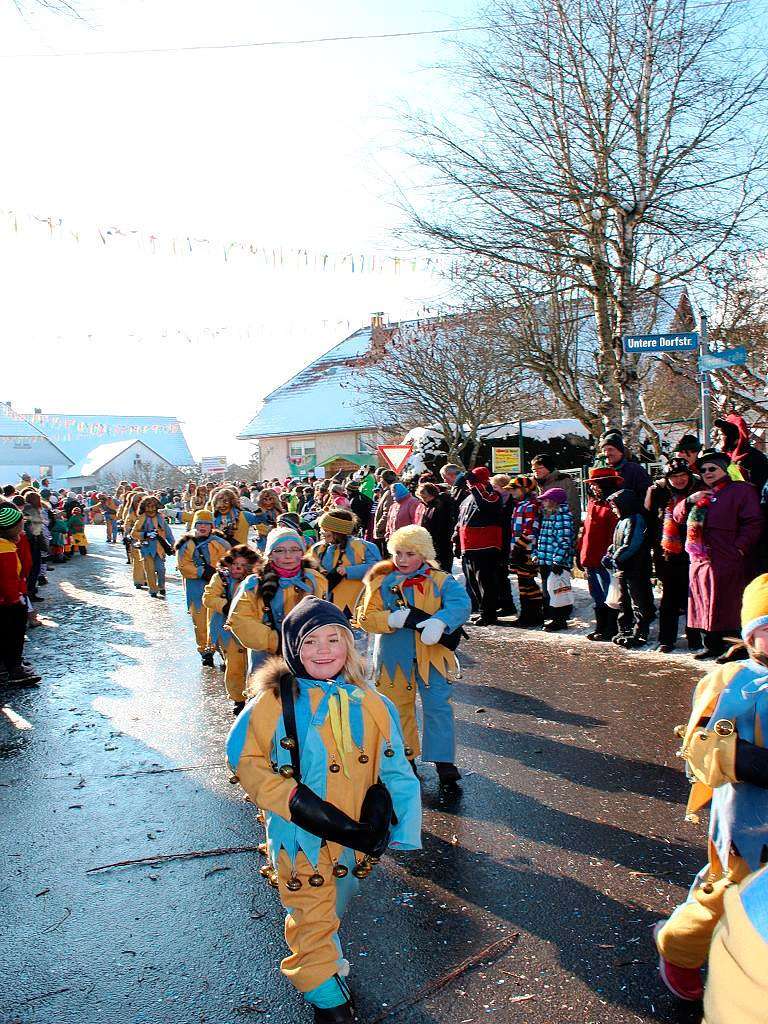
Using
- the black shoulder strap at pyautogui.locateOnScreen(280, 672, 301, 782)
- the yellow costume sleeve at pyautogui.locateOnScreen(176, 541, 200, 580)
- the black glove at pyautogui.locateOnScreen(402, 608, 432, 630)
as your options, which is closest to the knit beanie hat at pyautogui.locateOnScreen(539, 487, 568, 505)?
the yellow costume sleeve at pyautogui.locateOnScreen(176, 541, 200, 580)

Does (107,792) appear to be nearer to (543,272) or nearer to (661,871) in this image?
→ (661,871)

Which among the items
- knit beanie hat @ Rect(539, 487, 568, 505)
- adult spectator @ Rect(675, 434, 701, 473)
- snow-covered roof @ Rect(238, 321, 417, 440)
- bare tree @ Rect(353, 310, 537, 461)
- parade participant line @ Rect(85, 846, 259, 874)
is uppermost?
snow-covered roof @ Rect(238, 321, 417, 440)

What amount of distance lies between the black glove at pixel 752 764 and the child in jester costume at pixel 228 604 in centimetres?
417

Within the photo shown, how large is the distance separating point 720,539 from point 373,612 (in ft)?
12.3

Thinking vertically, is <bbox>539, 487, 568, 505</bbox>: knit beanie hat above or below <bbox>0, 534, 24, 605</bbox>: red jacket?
above

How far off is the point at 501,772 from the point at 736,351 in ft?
21.3

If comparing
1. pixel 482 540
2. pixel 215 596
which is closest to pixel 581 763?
pixel 215 596

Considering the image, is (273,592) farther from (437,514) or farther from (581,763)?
(437,514)

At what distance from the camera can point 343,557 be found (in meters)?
7.24

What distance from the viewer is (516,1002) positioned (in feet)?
10.1

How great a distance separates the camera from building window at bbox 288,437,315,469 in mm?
41406

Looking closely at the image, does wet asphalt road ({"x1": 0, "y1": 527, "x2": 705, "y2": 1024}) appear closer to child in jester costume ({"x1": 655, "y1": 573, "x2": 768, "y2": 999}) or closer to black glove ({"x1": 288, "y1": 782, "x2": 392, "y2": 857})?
child in jester costume ({"x1": 655, "y1": 573, "x2": 768, "y2": 999})

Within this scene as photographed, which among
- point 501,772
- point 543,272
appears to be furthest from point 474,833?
point 543,272

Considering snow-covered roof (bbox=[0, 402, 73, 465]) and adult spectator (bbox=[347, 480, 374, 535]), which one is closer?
adult spectator (bbox=[347, 480, 374, 535])
